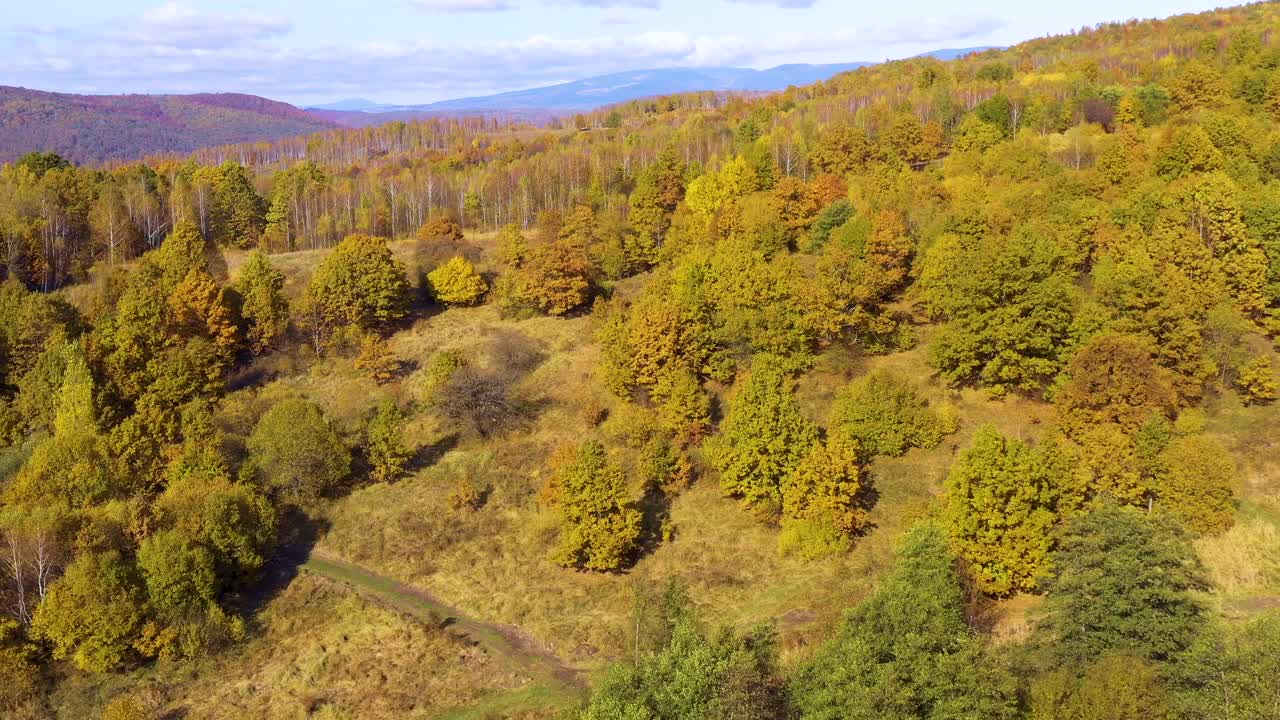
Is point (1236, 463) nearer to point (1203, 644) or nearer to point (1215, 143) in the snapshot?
point (1203, 644)

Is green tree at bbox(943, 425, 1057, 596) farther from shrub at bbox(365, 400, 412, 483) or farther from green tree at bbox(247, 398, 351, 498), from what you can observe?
green tree at bbox(247, 398, 351, 498)

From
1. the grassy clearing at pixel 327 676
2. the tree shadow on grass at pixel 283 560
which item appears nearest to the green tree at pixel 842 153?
the tree shadow on grass at pixel 283 560

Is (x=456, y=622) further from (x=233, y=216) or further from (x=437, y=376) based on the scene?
(x=233, y=216)

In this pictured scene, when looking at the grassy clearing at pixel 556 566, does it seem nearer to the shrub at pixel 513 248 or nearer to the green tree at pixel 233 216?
the shrub at pixel 513 248

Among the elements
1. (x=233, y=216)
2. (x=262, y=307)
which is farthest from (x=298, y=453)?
(x=233, y=216)

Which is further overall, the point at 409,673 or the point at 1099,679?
the point at 409,673

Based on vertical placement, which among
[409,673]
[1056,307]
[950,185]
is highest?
[950,185]

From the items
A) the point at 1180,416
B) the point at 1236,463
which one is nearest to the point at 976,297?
the point at 1180,416
